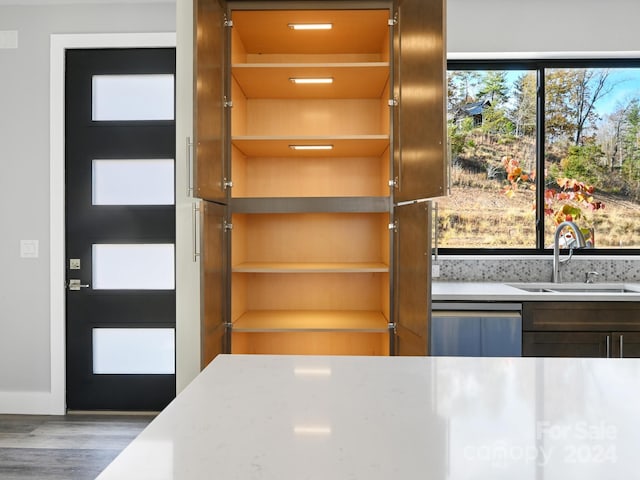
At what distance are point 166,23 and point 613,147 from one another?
115 inches

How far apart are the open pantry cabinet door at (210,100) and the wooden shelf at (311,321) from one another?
660 mm

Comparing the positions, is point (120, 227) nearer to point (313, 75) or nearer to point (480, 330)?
point (313, 75)

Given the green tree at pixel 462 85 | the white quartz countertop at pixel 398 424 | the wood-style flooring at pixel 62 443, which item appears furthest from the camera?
the green tree at pixel 462 85

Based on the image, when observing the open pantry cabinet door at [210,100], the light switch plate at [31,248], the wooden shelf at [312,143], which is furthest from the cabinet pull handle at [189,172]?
the light switch plate at [31,248]

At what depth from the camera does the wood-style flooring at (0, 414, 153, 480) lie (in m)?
2.48

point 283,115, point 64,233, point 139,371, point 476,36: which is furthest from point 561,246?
point 64,233

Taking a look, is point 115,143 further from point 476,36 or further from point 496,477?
point 496,477

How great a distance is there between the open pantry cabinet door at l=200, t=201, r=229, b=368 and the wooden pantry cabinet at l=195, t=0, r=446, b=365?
0.03 feet

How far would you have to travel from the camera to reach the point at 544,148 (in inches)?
128

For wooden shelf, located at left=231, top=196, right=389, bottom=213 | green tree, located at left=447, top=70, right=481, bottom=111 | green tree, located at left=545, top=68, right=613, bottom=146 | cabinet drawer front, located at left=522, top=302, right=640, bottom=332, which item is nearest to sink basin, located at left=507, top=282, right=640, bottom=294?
cabinet drawer front, located at left=522, top=302, right=640, bottom=332

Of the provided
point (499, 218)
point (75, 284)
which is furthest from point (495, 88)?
point (75, 284)

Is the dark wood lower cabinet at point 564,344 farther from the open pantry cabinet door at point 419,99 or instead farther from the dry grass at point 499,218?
the open pantry cabinet door at point 419,99

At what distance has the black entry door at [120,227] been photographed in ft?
10.6

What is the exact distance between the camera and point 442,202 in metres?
3.32
